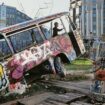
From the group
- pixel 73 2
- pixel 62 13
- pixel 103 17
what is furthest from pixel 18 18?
pixel 103 17

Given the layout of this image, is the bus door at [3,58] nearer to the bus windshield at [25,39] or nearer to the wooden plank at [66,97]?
the bus windshield at [25,39]

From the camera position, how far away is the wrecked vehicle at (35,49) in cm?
1527

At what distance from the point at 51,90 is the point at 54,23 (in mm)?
3087

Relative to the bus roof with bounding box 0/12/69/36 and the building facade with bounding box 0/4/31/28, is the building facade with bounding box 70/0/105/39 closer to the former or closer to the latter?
the building facade with bounding box 0/4/31/28

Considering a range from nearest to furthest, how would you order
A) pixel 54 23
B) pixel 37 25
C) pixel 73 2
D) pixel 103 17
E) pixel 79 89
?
pixel 79 89 → pixel 37 25 → pixel 54 23 → pixel 73 2 → pixel 103 17

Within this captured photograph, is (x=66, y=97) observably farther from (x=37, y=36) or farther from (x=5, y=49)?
(x=37, y=36)

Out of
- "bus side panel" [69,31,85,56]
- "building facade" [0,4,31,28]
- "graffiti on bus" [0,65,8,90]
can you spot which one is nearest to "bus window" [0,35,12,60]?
"graffiti on bus" [0,65,8,90]

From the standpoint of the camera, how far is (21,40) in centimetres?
1581

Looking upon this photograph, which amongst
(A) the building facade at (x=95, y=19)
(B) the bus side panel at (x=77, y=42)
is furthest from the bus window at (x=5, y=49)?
(A) the building facade at (x=95, y=19)

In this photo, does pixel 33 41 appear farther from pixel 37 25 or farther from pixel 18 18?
pixel 18 18

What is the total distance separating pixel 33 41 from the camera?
16672mm

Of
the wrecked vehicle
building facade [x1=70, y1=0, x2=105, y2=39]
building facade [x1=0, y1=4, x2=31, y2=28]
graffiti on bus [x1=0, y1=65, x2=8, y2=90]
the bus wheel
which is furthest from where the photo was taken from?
building facade [x1=70, y1=0, x2=105, y2=39]

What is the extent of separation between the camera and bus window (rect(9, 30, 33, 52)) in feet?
50.9

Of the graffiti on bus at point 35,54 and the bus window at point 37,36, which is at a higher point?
the bus window at point 37,36
